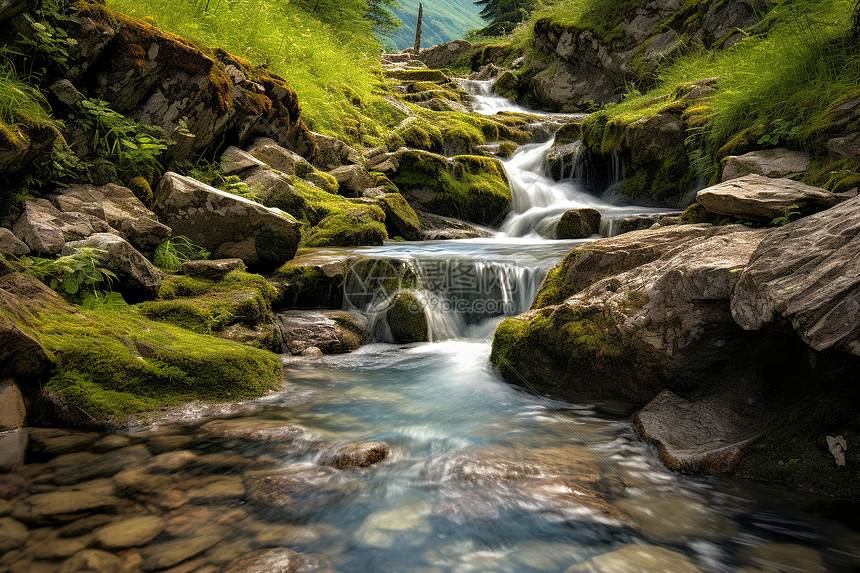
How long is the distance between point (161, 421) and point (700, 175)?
10.1 metres

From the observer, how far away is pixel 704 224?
4324 millimetres

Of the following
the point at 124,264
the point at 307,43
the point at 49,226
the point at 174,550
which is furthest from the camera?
the point at 307,43

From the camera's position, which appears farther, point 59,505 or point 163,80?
point 163,80

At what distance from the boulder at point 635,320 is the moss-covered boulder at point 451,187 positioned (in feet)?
22.3

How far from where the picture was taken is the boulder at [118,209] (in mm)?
4500

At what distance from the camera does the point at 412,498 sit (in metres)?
2.61

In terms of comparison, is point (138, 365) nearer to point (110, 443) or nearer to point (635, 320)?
point (110, 443)

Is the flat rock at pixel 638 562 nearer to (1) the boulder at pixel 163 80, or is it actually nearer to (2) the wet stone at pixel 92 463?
(2) the wet stone at pixel 92 463

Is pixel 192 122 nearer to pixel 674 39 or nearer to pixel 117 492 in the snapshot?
pixel 117 492

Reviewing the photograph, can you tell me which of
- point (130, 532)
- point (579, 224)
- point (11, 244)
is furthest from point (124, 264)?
point (579, 224)

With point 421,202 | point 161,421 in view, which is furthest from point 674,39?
point 161,421

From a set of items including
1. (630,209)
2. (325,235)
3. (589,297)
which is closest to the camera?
(589,297)

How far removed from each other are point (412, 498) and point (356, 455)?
556 mm

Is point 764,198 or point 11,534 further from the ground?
point 764,198
